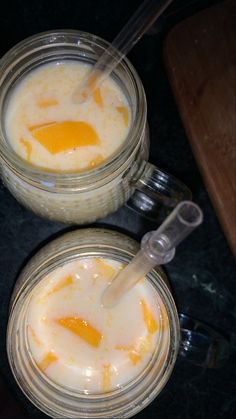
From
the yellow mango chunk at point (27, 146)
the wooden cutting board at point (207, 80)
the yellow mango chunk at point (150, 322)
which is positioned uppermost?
the wooden cutting board at point (207, 80)

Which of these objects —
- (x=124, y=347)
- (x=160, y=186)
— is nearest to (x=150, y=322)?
(x=124, y=347)

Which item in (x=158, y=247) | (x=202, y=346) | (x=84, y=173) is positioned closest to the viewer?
(x=158, y=247)

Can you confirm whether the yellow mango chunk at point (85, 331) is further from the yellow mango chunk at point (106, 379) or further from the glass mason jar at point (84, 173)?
the glass mason jar at point (84, 173)

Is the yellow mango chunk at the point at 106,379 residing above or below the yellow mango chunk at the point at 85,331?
below

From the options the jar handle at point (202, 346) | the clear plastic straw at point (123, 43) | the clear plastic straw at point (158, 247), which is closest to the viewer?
the clear plastic straw at point (158, 247)

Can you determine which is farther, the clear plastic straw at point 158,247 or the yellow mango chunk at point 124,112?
the yellow mango chunk at point 124,112

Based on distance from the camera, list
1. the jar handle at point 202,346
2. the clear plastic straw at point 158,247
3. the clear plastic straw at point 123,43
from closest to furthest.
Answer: the clear plastic straw at point 158,247, the clear plastic straw at point 123,43, the jar handle at point 202,346

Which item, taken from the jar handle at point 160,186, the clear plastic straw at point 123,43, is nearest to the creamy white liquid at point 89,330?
the jar handle at point 160,186

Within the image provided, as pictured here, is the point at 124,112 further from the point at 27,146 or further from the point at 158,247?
the point at 158,247

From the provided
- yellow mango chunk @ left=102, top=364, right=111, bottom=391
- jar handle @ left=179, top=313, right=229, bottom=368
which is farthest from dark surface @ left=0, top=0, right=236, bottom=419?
yellow mango chunk @ left=102, top=364, right=111, bottom=391
